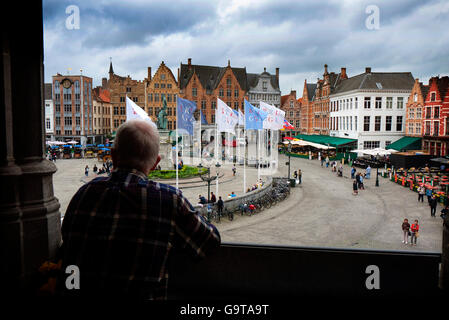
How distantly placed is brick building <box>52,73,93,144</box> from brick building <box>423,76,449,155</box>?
4604 centimetres

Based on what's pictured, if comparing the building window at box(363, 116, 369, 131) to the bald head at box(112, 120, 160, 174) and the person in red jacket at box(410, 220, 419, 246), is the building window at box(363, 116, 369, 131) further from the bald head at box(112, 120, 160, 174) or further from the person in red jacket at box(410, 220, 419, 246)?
the bald head at box(112, 120, 160, 174)

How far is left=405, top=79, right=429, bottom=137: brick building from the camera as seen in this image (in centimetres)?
4016

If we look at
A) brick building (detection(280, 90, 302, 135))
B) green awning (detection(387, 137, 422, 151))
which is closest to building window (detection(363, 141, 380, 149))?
green awning (detection(387, 137, 422, 151))

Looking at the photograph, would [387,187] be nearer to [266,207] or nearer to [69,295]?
[266,207]

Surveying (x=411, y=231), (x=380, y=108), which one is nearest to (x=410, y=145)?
(x=380, y=108)

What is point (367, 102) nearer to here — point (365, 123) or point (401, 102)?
point (365, 123)

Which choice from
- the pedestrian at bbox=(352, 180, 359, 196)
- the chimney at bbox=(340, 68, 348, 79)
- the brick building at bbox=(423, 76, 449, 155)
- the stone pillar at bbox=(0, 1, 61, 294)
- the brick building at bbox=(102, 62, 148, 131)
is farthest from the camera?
the chimney at bbox=(340, 68, 348, 79)

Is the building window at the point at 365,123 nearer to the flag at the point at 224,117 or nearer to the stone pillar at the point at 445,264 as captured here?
the flag at the point at 224,117

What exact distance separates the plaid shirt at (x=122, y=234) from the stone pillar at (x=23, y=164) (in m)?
1.50

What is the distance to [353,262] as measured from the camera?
11.4 ft

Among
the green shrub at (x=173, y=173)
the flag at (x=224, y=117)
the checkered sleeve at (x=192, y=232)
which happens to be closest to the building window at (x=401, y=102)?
the green shrub at (x=173, y=173)

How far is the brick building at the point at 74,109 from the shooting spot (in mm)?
54625
